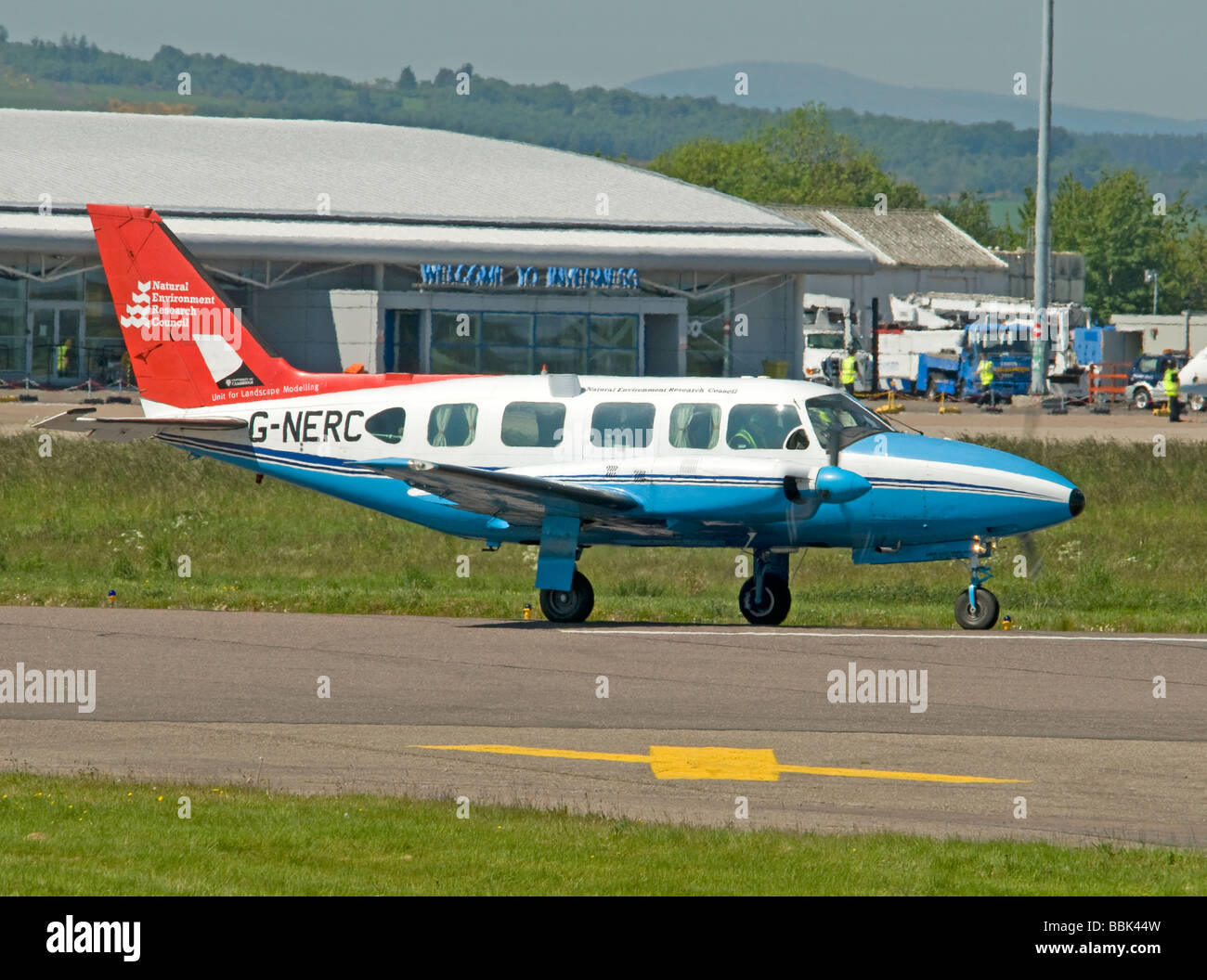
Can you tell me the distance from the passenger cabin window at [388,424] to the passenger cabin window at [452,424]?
1.09 ft

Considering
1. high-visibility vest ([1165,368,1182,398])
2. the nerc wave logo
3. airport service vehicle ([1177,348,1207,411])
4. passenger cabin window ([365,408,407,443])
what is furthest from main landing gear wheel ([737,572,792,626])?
airport service vehicle ([1177,348,1207,411])

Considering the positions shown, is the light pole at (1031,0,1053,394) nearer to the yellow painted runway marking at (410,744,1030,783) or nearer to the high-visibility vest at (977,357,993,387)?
the high-visibility vest at (977,357,993,387)

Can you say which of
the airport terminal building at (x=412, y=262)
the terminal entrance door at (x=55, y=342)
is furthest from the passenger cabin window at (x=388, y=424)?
the terminal entrance door at (x=55, y=342)

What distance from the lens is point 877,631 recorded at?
17.9 m

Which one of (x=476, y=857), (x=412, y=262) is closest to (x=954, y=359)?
(x=412, y=262)

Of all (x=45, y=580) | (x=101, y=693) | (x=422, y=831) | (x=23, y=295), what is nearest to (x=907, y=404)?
(x=23, y=295)

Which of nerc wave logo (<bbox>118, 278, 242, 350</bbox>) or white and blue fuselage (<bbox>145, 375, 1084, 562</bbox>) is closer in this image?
white and blue fuselage (<bbox>145, 375, 1084, 562</bbox>)

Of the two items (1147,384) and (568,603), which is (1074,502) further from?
(1147,384)

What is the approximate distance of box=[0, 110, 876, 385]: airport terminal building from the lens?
192ft

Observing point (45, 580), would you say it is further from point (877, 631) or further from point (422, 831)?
point (422, 831)

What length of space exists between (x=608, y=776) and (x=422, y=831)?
2320mm

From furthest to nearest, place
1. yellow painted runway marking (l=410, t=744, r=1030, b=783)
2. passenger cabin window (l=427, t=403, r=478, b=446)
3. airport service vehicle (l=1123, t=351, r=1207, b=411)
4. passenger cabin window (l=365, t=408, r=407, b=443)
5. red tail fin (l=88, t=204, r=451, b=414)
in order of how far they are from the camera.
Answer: airport service vehicle (l=1123, t=351, r=1207, b=411), red tail fin (l=88, t=204, r=451, b=414), passenger cabin window (l=365, t=408, r=407, b=443), passenger cabin window (l=427, t=403, r=478, b=446), yellow painted runway marking (l=410, t=744, r=1030, b=783)

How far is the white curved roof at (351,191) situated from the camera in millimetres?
58625

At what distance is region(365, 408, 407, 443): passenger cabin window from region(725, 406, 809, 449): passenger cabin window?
3677 millimetres
